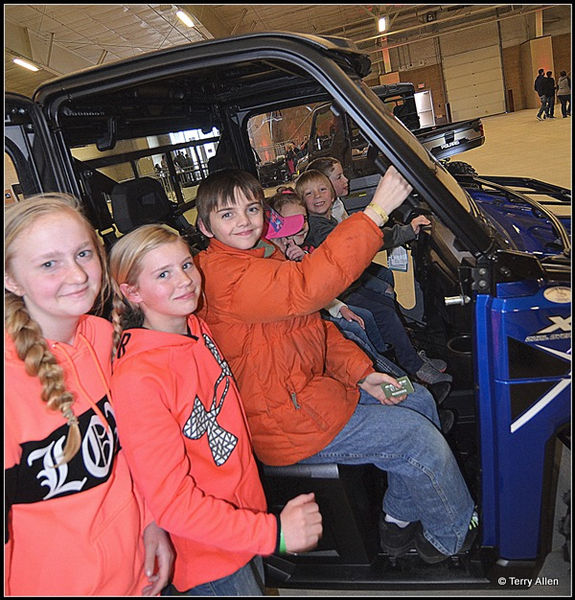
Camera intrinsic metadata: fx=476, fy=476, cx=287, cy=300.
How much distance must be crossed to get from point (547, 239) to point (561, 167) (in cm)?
649

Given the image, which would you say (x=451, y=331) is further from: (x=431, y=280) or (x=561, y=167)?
(x=561, y=167)

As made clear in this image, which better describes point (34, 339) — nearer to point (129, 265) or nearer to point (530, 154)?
point (129, 265)

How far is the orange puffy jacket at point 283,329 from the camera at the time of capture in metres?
1.34

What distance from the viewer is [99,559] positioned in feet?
3.52

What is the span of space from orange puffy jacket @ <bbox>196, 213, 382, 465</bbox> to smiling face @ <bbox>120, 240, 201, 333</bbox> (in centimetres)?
17

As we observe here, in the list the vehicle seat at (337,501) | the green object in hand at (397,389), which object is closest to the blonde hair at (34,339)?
the vehicle seat at (337,501)

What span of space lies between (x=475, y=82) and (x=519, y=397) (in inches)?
959

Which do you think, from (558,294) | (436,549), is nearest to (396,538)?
(436,549)

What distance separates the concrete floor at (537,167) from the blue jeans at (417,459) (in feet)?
0.80

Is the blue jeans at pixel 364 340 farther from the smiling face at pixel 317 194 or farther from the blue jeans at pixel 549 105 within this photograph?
the blue jeans at pixel 549 105

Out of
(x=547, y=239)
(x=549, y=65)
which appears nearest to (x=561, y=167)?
(x=547, y=239)

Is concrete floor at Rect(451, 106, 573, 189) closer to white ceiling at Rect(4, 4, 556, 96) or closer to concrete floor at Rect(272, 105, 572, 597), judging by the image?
concrete floor at Rect(272, 105, 572, 597)

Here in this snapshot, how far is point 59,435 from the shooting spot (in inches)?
40.7

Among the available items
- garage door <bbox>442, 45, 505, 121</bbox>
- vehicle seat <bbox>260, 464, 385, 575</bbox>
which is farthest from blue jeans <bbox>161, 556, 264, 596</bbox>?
garage door <bbox>442, 45, 505, 121</bbox>
